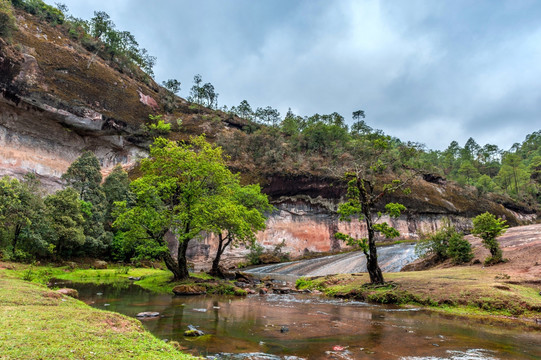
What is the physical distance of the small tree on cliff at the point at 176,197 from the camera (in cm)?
1961

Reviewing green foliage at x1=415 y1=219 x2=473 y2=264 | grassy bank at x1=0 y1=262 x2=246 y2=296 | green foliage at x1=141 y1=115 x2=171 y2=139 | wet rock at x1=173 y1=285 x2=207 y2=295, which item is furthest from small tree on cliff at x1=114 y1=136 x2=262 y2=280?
green foliage at x1=141 y1=115 x2=171 y2=139

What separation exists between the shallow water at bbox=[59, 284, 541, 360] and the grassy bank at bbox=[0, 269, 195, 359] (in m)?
1.28

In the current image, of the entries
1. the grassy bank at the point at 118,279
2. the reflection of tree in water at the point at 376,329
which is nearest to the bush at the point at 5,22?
the grassy bank at the point at 118,279

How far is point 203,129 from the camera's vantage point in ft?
217

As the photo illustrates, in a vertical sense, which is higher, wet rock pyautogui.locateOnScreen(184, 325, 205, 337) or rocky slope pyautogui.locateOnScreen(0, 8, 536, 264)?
rocky slope pyautogui.locateOnScreen(0, 8, 536, 264)

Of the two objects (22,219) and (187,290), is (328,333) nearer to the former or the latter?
(187,290)

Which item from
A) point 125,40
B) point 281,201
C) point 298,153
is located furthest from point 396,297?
point 125,40

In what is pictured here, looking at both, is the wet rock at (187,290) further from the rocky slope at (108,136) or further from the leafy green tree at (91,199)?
the rocky slope at (108,136)

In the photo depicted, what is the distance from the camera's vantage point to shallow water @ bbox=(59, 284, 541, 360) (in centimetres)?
686

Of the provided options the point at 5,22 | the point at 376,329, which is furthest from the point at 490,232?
the point at 5,22

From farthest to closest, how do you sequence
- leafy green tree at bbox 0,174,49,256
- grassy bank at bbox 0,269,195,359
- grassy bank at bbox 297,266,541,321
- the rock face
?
the rock face
leafy green tree at bbox 0,174,49,256
grassy bank at bbox 297,266,541,321
grassy bank at bbox 0,269,195,359

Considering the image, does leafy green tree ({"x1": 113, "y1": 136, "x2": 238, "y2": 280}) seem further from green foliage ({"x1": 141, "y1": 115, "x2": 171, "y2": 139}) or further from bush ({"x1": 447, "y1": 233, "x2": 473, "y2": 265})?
green foliage ({"x1": 141, "y1": 115, "x2": 171, "y2": 139})

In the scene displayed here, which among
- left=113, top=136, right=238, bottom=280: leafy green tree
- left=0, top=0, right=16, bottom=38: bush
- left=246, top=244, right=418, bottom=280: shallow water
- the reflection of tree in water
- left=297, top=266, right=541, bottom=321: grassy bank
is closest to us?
the reflection of tree in water

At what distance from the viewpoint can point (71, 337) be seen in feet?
17.8
